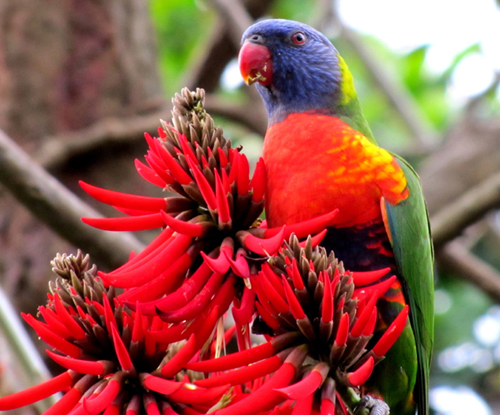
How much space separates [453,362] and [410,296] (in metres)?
3.88

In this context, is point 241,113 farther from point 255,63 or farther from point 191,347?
point 191,347

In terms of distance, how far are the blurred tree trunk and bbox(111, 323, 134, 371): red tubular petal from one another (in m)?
2.56

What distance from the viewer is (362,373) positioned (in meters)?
1.15

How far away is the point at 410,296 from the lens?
1.97m

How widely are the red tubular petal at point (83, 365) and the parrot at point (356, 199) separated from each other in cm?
64

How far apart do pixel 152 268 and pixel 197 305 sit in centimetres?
13

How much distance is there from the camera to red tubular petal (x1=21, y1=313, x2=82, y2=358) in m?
1.24

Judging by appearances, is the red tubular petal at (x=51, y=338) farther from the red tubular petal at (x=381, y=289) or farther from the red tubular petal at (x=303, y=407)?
the red tubular petal at (x=381, y=289)

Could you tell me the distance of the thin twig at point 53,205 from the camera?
7.07 feet

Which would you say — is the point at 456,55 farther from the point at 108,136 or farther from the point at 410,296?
the point at 410,296

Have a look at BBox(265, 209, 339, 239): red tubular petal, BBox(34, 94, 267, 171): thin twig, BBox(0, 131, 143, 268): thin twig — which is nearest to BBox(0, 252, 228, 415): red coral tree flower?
BBox(265, 209, 339, 239): red tubular petal

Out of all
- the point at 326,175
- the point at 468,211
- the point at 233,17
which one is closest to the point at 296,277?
the point at 326,175

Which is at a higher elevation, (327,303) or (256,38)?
(256,38)

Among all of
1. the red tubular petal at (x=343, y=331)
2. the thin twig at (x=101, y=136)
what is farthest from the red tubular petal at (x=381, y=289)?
the thin twig at (x=101, y=136)
